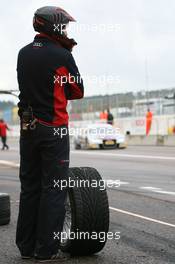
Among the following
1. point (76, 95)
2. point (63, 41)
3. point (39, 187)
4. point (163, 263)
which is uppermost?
point (63, 41)

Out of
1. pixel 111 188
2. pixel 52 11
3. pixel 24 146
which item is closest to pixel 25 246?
pixel 24 146

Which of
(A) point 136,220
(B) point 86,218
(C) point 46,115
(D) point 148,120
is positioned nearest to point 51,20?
(C) point 46,115

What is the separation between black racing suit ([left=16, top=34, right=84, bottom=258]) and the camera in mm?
4855

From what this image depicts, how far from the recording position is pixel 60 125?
4875 millimetres

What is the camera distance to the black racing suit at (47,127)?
15.9ft

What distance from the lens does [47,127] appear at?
4.85 m

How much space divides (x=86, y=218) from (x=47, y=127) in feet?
2.72

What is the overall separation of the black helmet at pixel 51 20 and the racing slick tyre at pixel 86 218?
1.23 metres

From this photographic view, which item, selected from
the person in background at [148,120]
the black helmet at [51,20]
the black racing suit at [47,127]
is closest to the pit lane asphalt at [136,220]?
the black racing suit at [47,127]

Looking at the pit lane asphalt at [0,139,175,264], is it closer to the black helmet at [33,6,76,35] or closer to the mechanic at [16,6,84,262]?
the mechanic at [16,6,84,262]

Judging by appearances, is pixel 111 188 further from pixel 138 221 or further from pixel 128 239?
pixel 128 239

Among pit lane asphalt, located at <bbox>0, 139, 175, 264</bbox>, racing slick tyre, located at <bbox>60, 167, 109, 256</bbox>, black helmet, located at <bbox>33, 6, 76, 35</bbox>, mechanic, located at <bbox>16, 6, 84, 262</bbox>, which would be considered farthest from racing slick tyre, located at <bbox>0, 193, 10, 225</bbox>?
black helmet, located at <bbox>33, 6, 76, 35</bbox>

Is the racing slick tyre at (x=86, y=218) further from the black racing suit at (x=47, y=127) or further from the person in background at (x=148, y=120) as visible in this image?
the person in background at (x=148, y=120)

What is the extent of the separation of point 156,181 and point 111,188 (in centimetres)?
188
